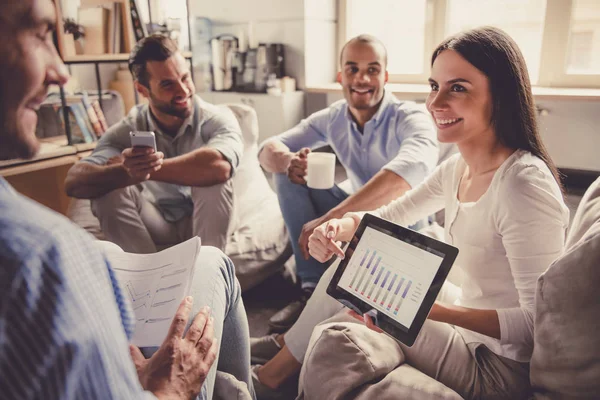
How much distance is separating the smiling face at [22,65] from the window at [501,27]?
9.50 ft

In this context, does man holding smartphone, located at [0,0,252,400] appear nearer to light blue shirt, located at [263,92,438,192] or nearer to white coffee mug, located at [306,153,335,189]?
white coffee mug, located at [306,153,335,189]

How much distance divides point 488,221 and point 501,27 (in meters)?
2.95

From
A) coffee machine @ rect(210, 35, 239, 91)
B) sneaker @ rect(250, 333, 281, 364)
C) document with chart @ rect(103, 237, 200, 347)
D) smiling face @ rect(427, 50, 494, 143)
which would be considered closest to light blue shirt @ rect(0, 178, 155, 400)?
document with chart @ rect(103, 237, 200, 347)

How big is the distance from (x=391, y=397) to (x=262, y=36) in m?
3.67

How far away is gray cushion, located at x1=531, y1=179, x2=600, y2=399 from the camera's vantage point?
0.73 m

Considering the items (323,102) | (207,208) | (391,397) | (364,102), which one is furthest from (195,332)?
(323,102)

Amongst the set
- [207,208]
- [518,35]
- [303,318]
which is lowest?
[303,318]

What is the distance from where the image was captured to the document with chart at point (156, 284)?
34.2 inches

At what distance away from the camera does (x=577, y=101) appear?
3.15 m

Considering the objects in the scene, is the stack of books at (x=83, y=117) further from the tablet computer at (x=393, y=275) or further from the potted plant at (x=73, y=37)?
the tablet computer at (x=393, y=275)

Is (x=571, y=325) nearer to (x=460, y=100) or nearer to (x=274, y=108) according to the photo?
(x=460, y=100)

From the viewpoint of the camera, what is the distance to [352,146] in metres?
2.08

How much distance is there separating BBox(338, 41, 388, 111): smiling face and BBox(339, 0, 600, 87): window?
1.26 metres

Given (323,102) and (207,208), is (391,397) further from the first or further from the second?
(323,102)
